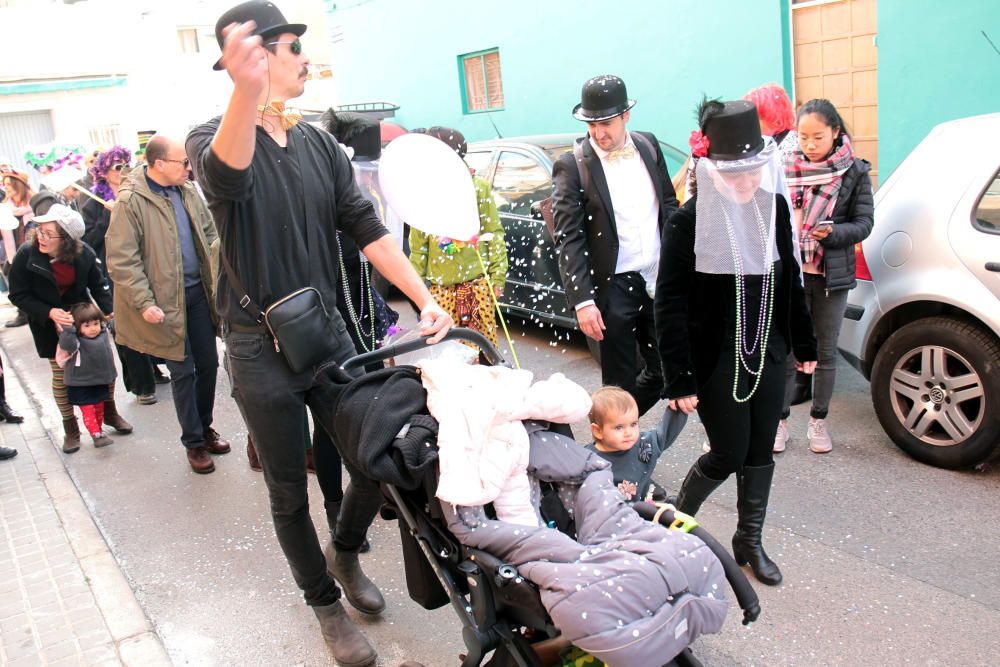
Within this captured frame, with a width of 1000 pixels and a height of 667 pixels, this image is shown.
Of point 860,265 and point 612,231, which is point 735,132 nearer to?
point 612,231

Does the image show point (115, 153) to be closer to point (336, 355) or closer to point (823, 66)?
point (336, 355)

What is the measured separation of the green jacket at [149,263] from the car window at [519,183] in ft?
9.61

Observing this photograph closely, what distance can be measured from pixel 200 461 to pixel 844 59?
7.86 metres

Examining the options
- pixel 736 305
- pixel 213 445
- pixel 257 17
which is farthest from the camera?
pixel 213 445

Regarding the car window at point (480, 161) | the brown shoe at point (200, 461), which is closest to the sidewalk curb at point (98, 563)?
the brown shoe at point (200, 461)

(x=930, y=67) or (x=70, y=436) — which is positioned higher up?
(x=930, y=67)

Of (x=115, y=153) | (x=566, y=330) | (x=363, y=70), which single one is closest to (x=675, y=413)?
(x=566, y=330)

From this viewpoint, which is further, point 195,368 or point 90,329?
point 90,329

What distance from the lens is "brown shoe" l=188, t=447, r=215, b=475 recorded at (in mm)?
5734

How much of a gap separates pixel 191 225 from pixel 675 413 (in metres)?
3.44

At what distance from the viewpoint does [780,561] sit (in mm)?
3963

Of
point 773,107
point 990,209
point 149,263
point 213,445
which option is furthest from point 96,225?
point 990,209

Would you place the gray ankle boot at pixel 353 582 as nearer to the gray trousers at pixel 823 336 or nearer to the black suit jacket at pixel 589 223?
the black suit jacket at pixel 589 223

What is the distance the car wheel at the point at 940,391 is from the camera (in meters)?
4.50
